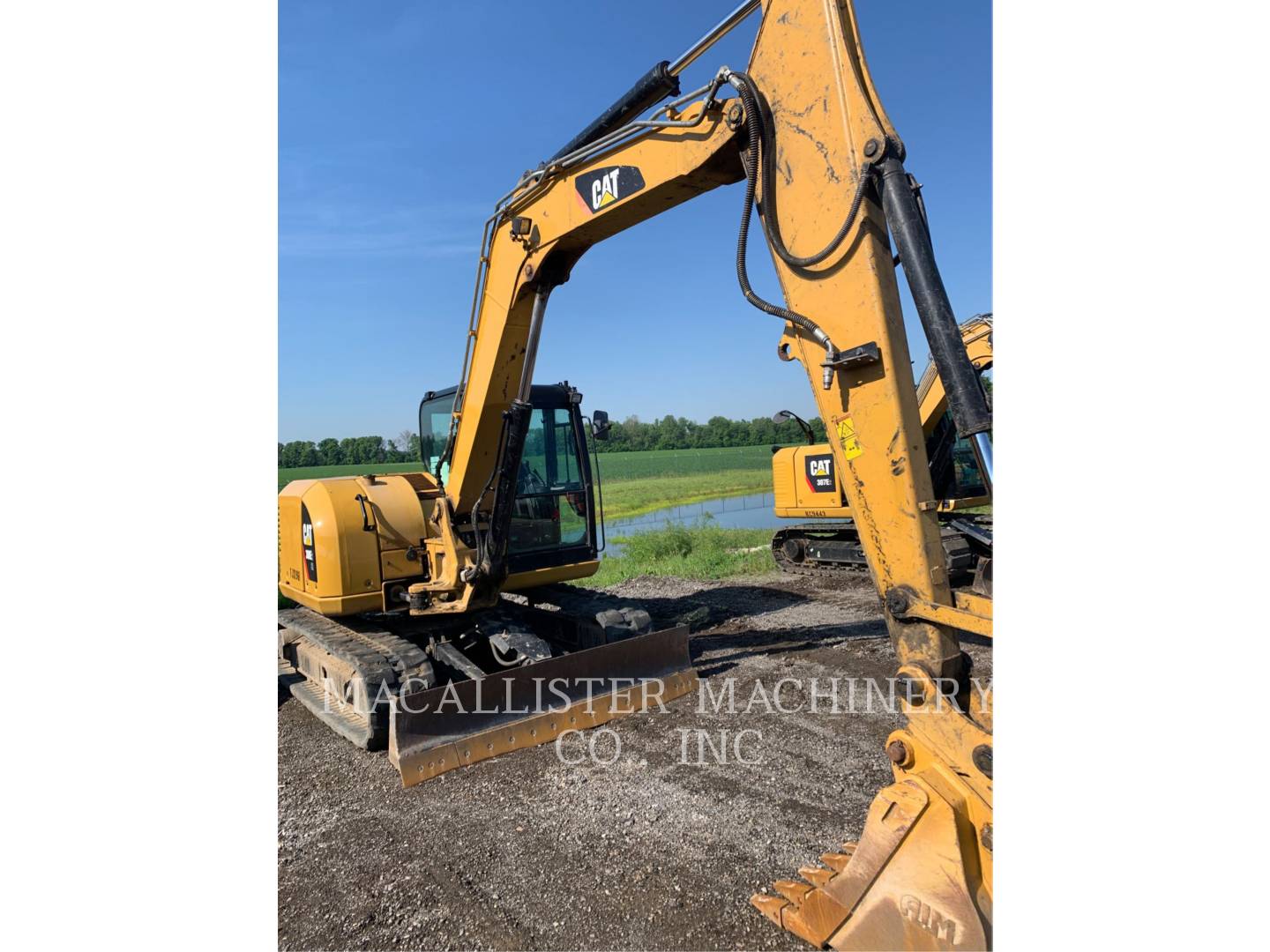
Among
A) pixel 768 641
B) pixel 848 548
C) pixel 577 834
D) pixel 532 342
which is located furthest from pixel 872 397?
pixel 848 548

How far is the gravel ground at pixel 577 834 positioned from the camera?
2.99 m

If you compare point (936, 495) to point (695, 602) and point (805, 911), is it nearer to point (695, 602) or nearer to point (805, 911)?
point (695, 602)

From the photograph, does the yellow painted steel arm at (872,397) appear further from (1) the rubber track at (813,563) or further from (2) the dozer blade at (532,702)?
(1) the rubber track at (813,563)

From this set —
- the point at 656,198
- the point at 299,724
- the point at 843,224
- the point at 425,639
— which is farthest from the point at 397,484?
the point at 843,224

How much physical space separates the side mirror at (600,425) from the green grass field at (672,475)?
38.1 feet

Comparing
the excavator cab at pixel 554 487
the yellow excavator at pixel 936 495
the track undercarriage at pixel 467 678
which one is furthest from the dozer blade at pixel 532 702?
the yellow excavator at pixel 936 495

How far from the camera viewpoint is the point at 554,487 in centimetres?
642

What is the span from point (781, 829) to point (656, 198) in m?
3.25

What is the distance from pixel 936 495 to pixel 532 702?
6540 mm

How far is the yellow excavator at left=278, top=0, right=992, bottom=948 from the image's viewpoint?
102 inches

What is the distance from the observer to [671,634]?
5.76 m

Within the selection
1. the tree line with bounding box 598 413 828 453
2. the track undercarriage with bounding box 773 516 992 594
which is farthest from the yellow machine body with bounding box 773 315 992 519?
the tree line with bounding box 598 413 828 453

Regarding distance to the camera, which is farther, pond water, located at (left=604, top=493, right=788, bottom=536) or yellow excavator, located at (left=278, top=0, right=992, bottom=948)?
pond water, located at (left=604, top=493, right=788, bottom=536)

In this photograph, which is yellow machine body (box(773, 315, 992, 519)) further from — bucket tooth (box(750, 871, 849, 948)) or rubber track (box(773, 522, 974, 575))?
bucket tooth (box(750, 871, 849, 948))
